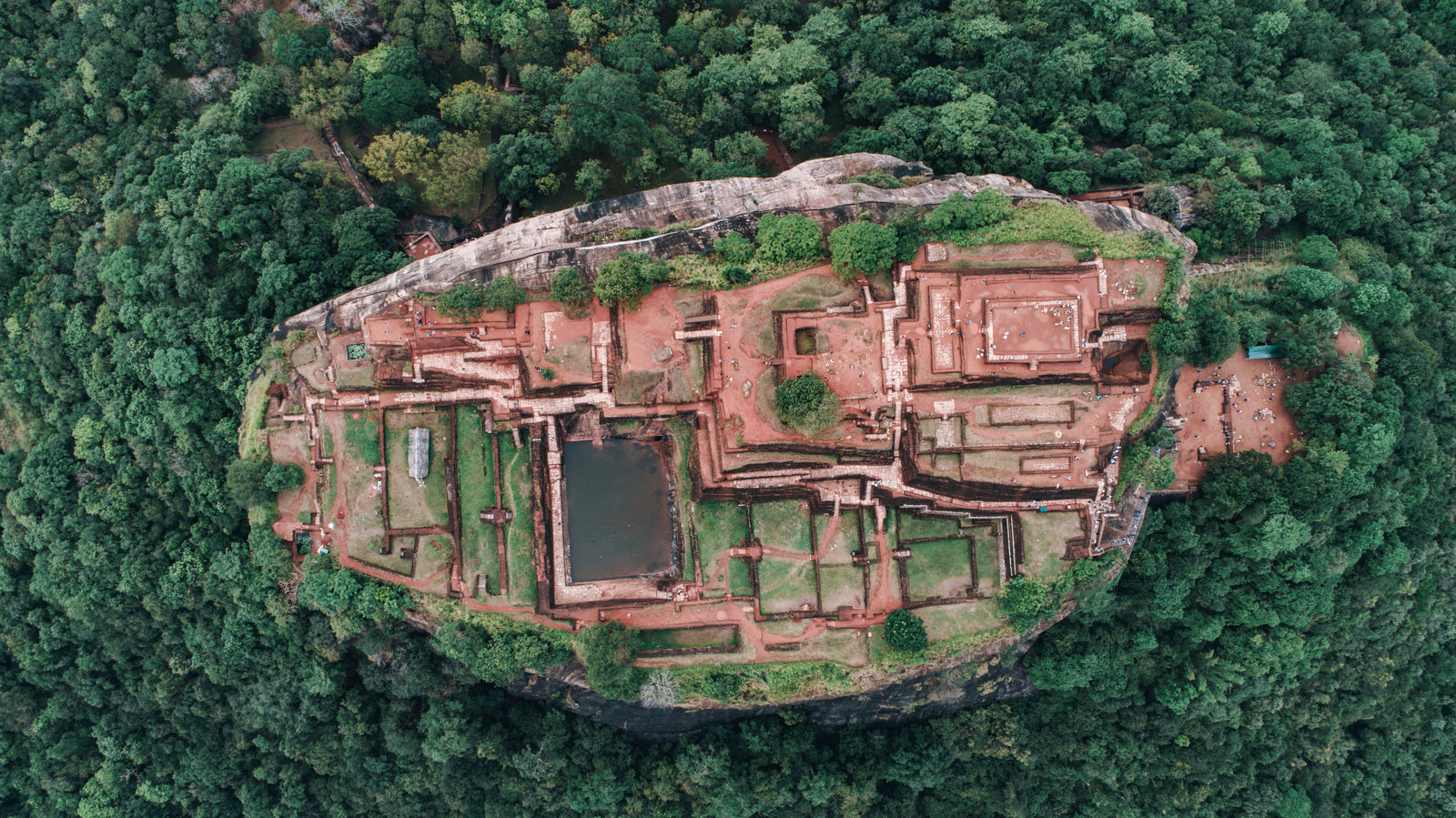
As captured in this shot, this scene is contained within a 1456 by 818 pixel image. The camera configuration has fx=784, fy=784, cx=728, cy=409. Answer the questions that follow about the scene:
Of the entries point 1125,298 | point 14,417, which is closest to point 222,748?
point 14,417

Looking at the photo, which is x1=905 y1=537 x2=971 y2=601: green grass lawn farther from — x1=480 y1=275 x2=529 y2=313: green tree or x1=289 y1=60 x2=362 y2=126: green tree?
x1=289 y1=60 x2=362 y2=126: green tree

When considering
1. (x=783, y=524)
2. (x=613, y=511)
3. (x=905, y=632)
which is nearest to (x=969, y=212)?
(x=783, y=524)

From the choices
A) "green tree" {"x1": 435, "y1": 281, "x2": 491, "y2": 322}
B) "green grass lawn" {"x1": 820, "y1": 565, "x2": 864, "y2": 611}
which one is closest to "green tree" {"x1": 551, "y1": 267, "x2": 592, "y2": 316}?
"green tree" {"x1": 435, "y1": 281, "x2": 491, "y2": 322}

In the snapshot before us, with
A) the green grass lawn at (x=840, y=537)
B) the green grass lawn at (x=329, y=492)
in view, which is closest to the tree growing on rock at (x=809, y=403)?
the green grass lawn at (x=840, y=537)

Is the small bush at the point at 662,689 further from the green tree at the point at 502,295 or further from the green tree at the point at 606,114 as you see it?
the green tree at the point at 606,114

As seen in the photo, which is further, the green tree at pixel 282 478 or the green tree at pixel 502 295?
the green tree at pixel 282 478

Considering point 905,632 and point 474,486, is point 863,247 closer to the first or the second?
point 905,632
